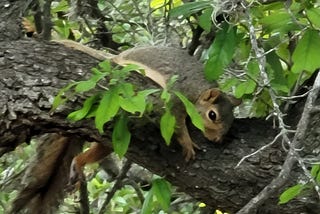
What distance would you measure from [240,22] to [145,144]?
0.43m

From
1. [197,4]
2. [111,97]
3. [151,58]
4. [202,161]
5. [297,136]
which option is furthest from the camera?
[151,58]

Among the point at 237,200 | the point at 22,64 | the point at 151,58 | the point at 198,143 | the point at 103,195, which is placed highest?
the point at 22,64

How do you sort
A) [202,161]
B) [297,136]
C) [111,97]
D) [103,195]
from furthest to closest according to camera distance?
[103,195]
[202,161]
[111,97]
[297,136]

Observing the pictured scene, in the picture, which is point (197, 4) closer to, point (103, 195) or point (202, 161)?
point (202, 161)

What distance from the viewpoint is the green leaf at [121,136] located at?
1737 mm

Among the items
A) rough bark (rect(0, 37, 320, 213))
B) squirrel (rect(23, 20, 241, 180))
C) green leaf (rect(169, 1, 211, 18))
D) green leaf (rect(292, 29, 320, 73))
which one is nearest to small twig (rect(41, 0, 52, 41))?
squirrel (rect(23, 20, 241, 180))

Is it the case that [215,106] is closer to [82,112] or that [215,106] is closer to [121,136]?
[121,136]

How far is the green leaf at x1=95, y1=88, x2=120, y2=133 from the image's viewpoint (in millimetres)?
1552

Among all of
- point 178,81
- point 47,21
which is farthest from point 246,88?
point 47,21

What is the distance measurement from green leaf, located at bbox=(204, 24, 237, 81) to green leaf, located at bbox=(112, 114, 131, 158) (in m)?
0.25

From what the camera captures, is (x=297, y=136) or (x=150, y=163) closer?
(x=297, y=136)

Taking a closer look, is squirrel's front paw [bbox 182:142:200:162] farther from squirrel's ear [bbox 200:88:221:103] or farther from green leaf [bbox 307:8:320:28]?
green leaf [bbox 307:8:320:28]

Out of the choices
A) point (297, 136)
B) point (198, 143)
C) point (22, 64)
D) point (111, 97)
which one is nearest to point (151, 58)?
point (198, 143)

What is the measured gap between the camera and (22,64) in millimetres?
1943
